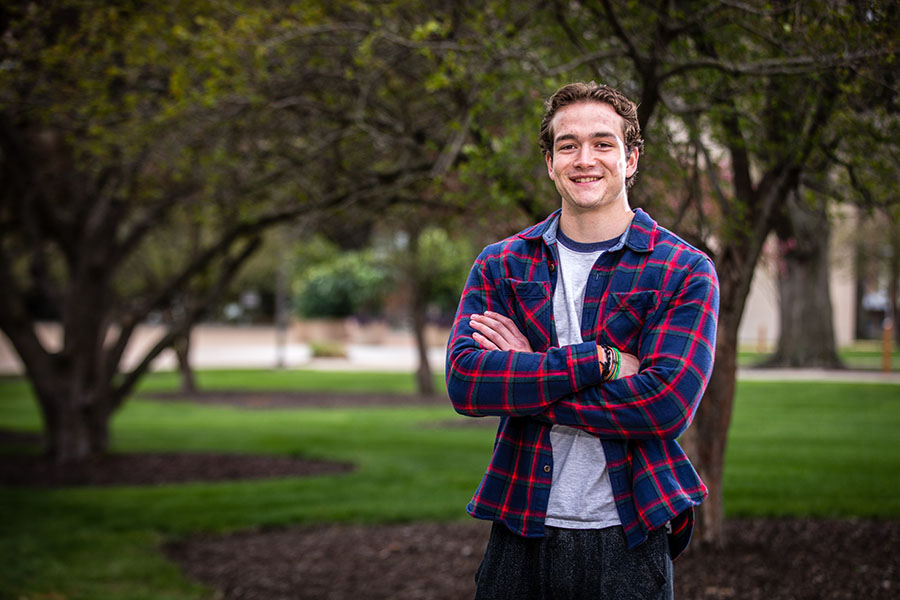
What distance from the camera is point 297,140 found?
347 inches

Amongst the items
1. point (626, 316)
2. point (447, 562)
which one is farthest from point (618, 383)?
point (447, 562)

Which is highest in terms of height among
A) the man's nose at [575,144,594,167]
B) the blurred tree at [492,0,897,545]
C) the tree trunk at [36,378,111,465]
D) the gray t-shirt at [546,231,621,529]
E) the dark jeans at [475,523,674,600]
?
the blurred tree at [492,0,897,545]

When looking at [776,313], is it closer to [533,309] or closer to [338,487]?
[338,487]

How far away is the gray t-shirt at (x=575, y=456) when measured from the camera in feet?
8.11

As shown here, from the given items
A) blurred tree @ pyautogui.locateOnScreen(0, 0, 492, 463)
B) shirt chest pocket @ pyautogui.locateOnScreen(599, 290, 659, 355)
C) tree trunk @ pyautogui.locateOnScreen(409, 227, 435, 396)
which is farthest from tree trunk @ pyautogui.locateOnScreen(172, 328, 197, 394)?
shirt chest pocket @ pyautogui.locateOnScreen(599, 290, 659, 355)

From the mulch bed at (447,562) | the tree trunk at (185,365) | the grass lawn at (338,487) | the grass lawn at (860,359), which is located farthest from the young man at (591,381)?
the grass lawn at (860,359)

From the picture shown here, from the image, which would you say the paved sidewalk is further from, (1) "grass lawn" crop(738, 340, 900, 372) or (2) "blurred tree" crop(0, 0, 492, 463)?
(2) "blurred tree" crop(0, 0, 492, 463)

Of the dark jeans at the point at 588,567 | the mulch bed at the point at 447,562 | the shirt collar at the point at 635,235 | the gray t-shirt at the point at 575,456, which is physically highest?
the shirt collar at the point at 635,235

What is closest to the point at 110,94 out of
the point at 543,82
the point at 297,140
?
the point at 297,140

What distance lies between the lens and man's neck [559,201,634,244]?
2.63 metres

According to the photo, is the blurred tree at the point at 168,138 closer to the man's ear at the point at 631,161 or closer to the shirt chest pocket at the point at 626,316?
the man's ear at the point at 631,161

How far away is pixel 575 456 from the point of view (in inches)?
99.7

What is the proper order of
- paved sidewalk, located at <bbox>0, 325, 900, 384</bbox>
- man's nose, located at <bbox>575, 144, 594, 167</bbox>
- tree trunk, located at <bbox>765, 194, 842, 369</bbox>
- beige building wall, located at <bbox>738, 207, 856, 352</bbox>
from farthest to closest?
beige building wall, located at <bbox>738, 207, 856, 352</bbox> → tree trunk, located at <bbox>765, 194, 842, 369</bbox> → paved sidewalk, located at <bbox>0, 325, 900, 384</bbox> → man's nose, located at <bbox>575, 144, 594, 167</bbox>

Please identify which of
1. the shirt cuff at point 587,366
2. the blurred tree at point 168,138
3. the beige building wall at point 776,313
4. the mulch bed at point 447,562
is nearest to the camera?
the shirt cuff at point 587,366
